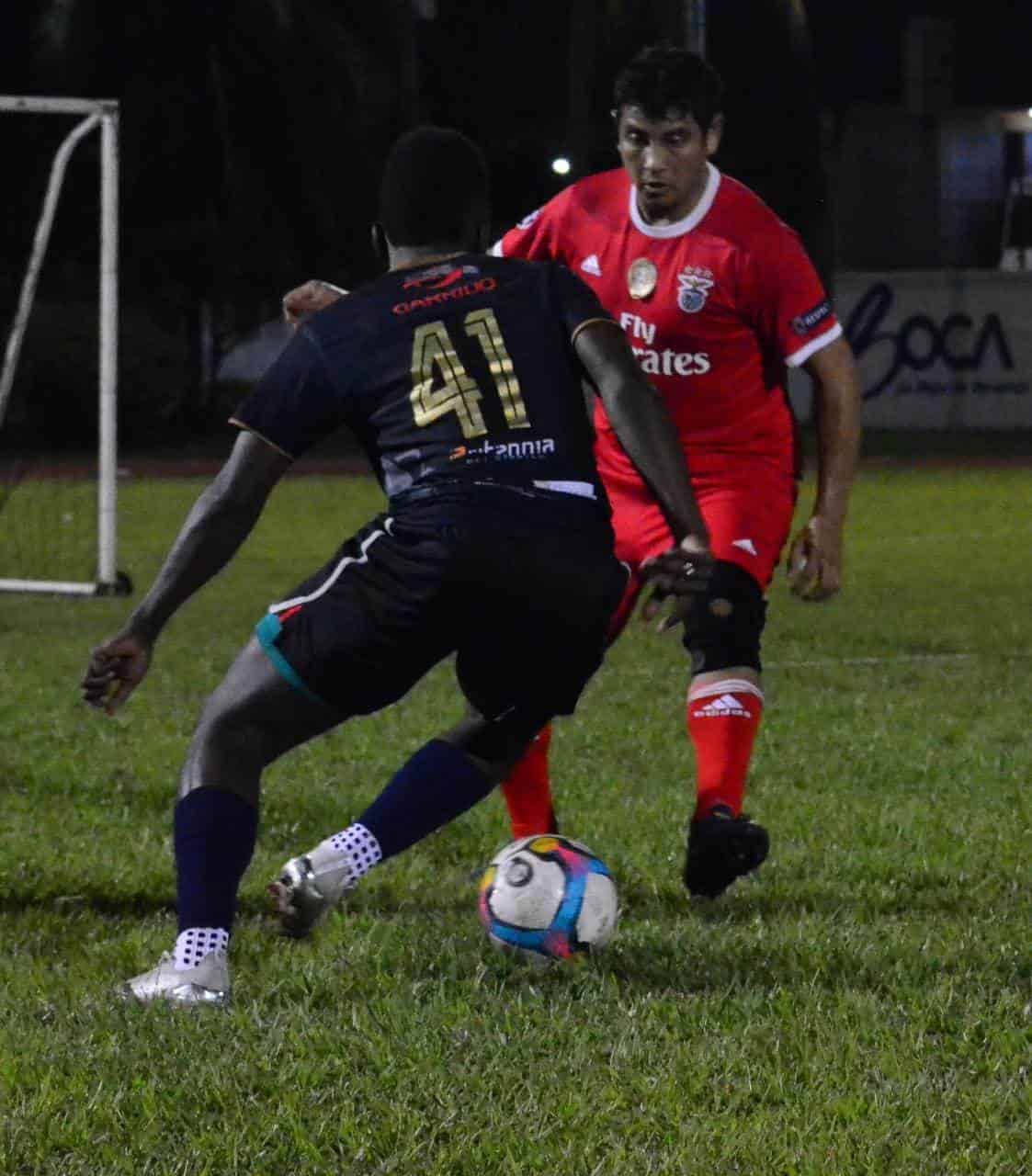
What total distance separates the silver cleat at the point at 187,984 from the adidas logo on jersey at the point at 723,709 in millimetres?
1688

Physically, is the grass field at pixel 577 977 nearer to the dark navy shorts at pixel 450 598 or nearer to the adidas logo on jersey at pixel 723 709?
the adidas logo on jersey at pixel 723 709

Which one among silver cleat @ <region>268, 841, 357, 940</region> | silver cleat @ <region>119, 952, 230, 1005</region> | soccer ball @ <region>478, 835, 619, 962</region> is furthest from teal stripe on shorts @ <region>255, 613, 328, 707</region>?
soccer ball @ <region>478, 835, 619, 962</region>

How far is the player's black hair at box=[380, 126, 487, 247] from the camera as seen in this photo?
→ 437 cm

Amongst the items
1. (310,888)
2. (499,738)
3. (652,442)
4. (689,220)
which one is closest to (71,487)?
(689,220)

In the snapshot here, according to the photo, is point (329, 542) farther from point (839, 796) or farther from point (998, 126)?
point (998, 126)

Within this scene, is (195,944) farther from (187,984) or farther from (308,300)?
(308,300)

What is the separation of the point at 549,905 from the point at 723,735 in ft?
3.46

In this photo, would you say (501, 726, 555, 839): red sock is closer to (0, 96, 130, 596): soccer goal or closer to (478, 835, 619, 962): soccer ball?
(478, 835, 619, 962): soccer ball

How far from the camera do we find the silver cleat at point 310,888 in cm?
454

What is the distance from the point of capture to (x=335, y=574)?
171 inches

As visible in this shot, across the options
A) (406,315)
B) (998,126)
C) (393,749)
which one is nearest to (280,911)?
(406,315)

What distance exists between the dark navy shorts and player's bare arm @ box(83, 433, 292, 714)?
163 mm

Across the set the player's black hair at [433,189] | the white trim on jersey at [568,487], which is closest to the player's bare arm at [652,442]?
the white trim on jersey at [568,487]

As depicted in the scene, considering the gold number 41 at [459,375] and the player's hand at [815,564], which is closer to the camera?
the gold number 41 at [459,375]
